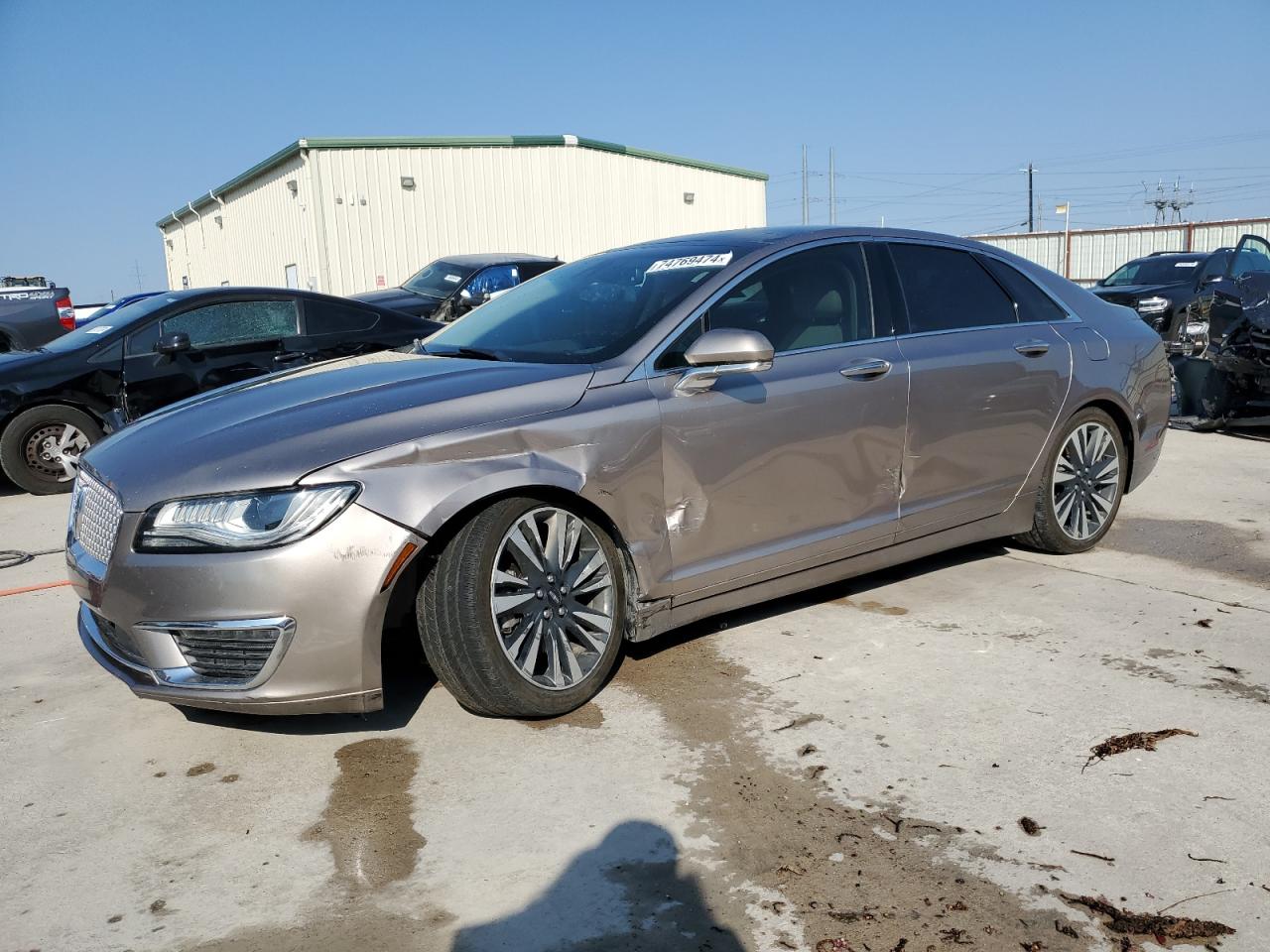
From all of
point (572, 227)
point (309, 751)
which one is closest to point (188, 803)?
point (309, 751)

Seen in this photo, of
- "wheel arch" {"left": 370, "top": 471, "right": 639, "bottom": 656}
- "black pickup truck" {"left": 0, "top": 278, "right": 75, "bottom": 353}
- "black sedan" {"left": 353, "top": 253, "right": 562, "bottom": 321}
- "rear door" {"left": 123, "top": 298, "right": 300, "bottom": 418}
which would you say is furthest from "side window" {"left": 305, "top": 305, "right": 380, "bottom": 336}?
"black pickup truck" {"left": 0, "top": 278, "right": 75, "bottom": 353}

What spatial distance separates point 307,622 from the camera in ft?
10.1

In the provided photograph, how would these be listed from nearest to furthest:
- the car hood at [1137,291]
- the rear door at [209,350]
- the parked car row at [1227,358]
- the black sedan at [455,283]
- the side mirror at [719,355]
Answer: the side mirror at [719,355], the parked car row at [1227,358], the rear door at [209,350], the black sedan at [455,283], the car hood at [1137,291]

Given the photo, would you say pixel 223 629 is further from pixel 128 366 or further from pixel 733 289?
pixel 128 366

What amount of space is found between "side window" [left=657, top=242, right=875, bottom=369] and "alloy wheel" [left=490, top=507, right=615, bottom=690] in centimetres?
79

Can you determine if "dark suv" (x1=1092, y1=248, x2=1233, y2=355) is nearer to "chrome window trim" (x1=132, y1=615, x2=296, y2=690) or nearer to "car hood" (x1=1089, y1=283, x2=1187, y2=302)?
"car hood" (x1=1089, y1=283, x2=1187, y2=302)

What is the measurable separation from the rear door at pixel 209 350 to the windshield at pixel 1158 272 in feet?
37.0

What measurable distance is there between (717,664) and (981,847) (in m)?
1.47

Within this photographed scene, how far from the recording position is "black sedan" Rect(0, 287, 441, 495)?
7.91m

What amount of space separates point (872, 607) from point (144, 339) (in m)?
6.01

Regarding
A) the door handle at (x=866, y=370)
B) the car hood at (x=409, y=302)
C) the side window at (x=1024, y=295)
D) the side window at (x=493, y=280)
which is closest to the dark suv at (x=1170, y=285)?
the side window at (x=1024, y=295)

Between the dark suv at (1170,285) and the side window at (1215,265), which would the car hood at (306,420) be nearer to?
the dark suv at (1170,285)

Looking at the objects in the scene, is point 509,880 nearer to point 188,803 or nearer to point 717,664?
point 188,803

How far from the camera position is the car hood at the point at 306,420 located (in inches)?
124
